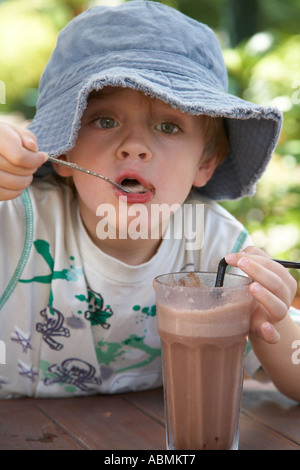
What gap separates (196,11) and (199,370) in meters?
5.63

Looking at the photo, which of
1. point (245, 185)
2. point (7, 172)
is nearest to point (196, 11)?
point (245, 185)

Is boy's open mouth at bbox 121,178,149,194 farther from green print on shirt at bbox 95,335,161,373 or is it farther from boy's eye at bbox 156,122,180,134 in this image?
green print on shirt at bbox 95,335,161,373

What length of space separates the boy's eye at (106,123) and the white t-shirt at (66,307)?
0.82ft

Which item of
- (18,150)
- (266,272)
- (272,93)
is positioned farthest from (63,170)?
(272,93)

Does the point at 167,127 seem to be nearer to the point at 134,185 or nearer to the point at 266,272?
the point at 134,185

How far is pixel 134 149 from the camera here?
1035 mm

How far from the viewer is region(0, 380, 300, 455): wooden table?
0.88 metres

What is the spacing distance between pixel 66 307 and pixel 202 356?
1.50 ft

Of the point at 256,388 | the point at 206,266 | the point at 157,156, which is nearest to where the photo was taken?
the point at 157,156

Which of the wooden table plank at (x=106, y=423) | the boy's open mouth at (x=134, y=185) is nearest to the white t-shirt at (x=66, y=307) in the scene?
the wooden table plank at (x=106, y=423)

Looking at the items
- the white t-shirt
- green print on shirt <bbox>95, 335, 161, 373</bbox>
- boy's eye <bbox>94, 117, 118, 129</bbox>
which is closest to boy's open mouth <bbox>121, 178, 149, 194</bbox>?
boy's eye <bbox>94, 117, 118, 129</bbox>
